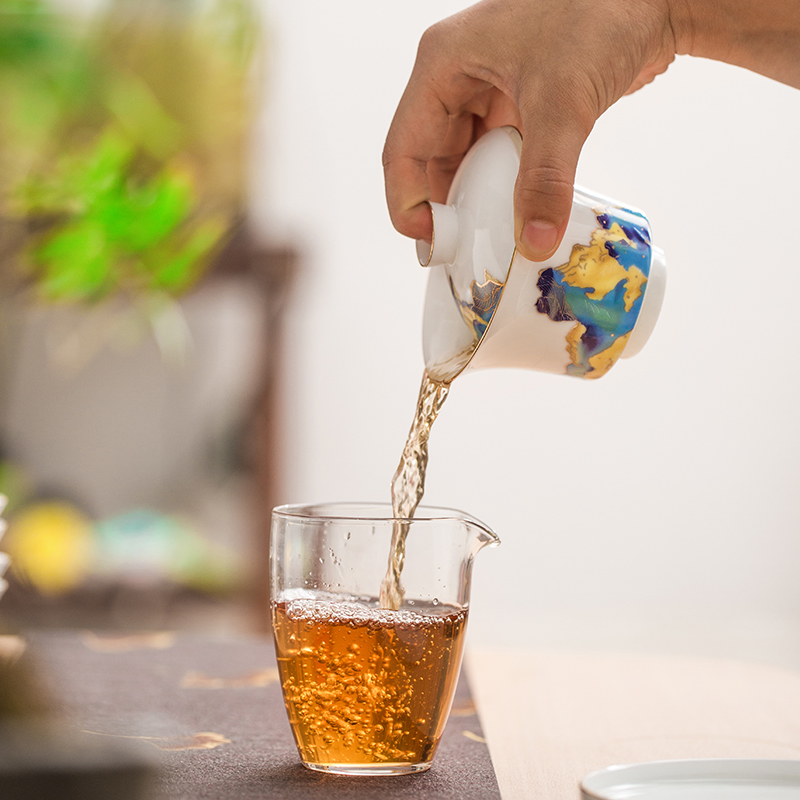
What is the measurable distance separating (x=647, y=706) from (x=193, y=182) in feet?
4.64

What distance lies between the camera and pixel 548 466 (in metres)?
2.71

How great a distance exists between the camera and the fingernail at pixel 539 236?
645mm

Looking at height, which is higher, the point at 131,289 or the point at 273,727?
the point at 131,289

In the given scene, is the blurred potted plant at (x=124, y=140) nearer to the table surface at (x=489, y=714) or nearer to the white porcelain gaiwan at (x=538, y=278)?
the table surface at (x=489, y=714)

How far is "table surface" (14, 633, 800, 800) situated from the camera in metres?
0.62

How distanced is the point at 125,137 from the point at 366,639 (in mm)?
1466

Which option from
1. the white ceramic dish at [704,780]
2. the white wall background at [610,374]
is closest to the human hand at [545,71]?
the white ceramic dish at [704,780]

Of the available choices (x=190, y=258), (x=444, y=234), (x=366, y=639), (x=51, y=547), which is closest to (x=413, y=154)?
(x=444, y=234)

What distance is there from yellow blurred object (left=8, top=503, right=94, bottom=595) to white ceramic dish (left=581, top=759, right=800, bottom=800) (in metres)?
1.52

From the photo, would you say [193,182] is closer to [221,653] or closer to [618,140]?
[221,653]

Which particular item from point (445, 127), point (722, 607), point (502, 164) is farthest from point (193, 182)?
point (722, 607)

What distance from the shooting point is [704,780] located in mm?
606

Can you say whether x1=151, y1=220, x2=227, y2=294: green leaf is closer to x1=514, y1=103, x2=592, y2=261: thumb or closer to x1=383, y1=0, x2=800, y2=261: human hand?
x1=383, y1=0, x2=800, y2=261: human hand

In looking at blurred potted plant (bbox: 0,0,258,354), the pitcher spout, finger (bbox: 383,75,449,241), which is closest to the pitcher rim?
the pitcher spout
